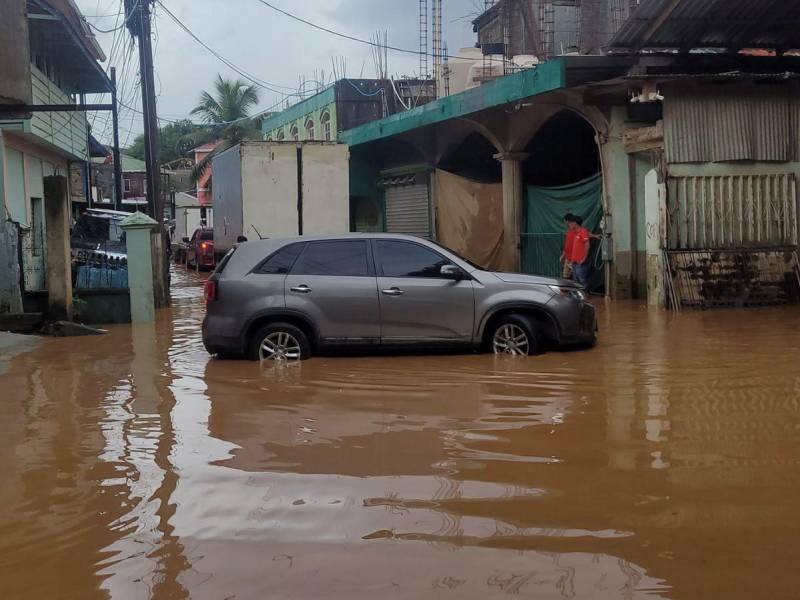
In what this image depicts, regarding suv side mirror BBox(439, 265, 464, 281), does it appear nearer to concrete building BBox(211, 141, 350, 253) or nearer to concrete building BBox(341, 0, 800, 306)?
concrete building BBox(341, 0, 800, 306)

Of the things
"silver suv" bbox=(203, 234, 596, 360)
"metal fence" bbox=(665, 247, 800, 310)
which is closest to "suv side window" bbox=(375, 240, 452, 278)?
"silver suv" bbox=(203, 234, 596, 360)

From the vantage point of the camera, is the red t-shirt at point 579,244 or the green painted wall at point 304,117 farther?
the green painted wall at point 304,117

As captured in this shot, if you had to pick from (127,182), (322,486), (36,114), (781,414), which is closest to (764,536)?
(322,486)

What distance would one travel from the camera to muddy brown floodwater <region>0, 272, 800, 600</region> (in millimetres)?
4336

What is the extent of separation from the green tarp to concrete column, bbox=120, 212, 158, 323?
8690mm

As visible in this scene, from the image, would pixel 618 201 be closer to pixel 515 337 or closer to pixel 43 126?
pixel 515 337

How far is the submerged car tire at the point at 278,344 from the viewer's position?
10.8 meters

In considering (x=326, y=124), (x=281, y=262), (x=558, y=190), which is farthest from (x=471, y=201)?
(x=326, y=124)

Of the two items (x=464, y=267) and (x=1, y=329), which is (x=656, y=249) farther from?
(x=1, y=329)

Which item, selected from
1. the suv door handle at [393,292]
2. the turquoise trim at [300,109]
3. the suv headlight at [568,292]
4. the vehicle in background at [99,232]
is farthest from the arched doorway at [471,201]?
the turquoise trim at [300,109]

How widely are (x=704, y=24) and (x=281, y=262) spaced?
28.8 ft

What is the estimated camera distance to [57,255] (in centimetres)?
1581

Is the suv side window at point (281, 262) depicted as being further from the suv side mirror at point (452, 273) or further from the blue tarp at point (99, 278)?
the blue tarp at point (99, 278)

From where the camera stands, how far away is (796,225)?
1638 cm
